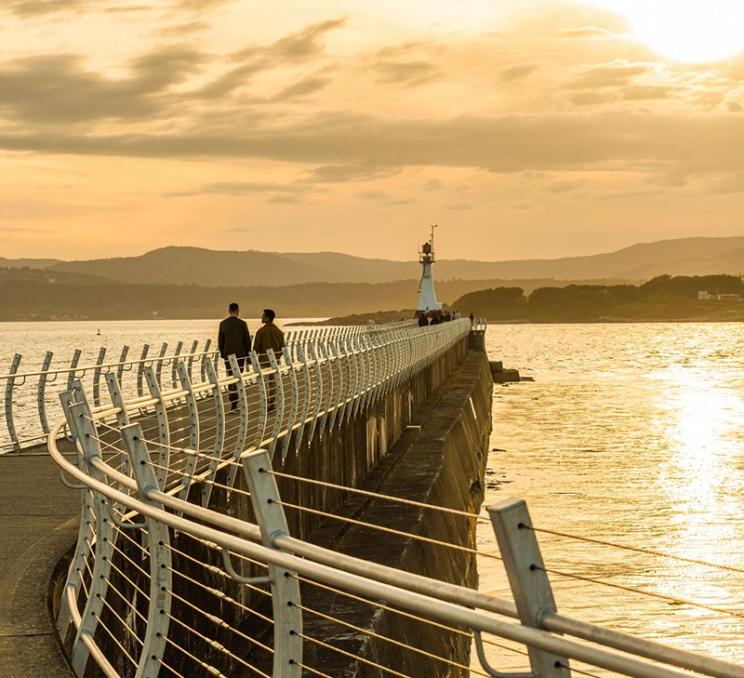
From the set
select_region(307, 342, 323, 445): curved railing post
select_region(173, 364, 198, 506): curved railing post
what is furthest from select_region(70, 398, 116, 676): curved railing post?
select_region(307, 342, 323, 445): curved railing post

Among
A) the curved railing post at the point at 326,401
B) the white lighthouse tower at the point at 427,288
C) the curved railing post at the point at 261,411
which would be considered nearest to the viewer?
the curved railing post at the point at 261,411

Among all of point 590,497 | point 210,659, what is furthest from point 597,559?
point 210,659

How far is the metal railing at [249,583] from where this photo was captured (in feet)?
9.23

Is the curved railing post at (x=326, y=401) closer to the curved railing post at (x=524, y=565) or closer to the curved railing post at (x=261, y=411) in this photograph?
the curved railing post at (x=261, y=411)

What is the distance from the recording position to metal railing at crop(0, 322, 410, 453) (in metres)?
17.6

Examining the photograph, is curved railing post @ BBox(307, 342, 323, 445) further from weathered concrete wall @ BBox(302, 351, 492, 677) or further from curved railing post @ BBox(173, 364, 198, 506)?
curved railing post @ BBox(173, 364, 198, 506)

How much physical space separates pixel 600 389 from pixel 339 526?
69.8 metres

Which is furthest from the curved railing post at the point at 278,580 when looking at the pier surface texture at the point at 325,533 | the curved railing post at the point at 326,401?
the curved railing post at the point at 326,401

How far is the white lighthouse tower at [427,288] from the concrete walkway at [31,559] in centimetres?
6688

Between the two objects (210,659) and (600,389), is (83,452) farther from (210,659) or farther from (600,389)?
(600,389)

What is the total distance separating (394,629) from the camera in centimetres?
1090

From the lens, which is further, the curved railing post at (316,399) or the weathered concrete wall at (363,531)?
the curved railing post at (316,399)

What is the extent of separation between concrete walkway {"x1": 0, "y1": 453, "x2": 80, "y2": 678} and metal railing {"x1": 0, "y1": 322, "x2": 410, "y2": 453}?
1.17 meters

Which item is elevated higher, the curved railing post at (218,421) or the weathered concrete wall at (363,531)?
the curved railing post at (218,421)
